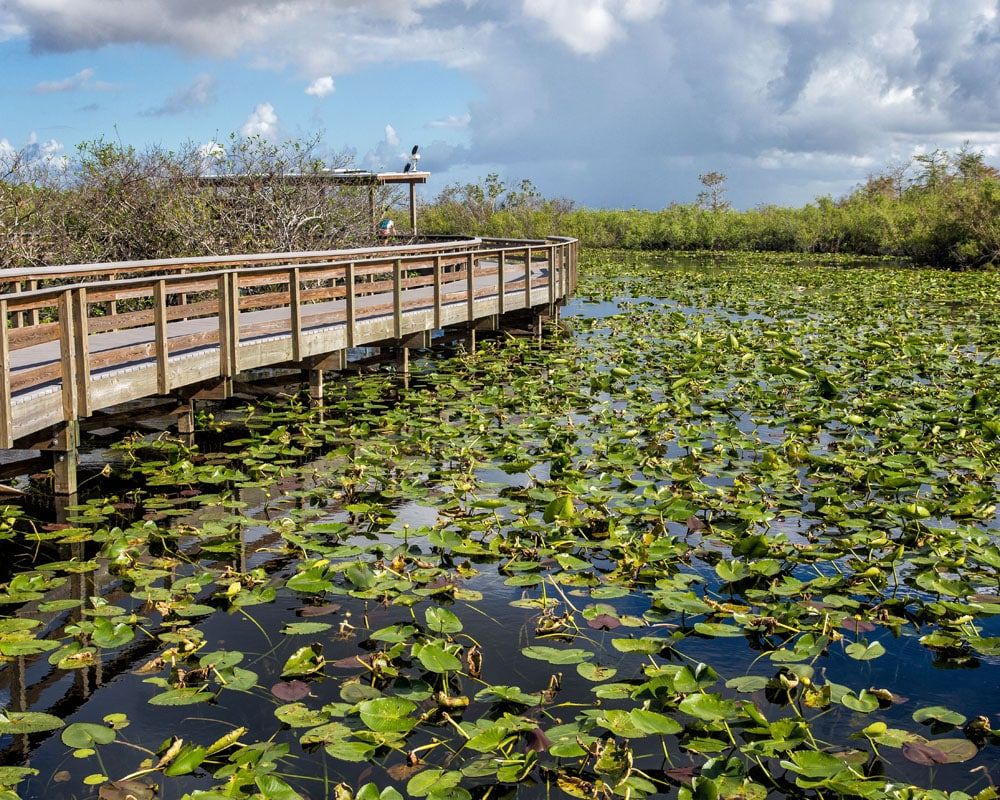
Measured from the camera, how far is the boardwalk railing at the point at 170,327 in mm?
7266

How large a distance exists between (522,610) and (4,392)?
371cm

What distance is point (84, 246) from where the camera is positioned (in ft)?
55.4

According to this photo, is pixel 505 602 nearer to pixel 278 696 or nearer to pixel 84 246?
pixel 278 696

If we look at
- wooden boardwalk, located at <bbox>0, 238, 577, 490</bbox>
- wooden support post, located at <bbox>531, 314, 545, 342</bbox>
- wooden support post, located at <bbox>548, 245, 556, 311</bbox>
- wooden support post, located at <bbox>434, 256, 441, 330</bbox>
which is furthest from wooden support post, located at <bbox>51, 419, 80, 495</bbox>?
wooden support post, located at <bbox>548, 245, 556, 311</bbox>

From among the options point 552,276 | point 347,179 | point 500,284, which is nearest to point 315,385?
point 500,284

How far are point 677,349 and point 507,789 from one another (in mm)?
11761

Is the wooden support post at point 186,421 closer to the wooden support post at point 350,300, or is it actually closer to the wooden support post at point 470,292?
the wooden support post at point 350,300

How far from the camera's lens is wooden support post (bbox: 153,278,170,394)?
8445 millimetres

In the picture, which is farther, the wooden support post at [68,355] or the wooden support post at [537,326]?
the wooden support post at [537,326]

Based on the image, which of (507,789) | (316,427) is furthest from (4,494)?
(507,789)

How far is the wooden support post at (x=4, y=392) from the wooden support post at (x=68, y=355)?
605 millimetres

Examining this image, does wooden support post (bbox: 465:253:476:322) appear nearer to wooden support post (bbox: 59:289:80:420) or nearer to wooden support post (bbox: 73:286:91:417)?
wooden support post (bbox: 73:286:91:417)

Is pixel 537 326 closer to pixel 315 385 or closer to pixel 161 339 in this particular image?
pixel 315 385

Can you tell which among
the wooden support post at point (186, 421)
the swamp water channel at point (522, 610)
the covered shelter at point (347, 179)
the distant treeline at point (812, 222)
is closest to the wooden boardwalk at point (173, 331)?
the wooden support post at point (186, 421)
